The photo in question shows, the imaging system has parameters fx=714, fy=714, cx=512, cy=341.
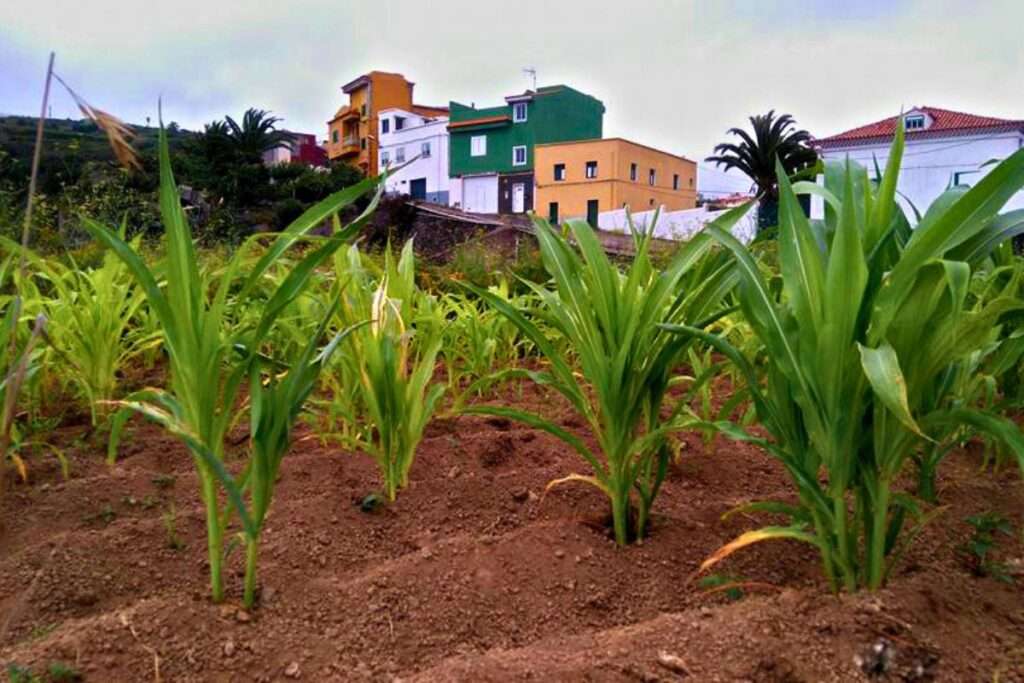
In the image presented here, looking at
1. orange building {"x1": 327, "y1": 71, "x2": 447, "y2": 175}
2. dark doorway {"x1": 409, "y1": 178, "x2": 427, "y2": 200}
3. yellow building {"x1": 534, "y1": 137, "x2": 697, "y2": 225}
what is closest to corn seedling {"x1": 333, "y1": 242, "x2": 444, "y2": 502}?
yellow building {"x1": 534, "y1": 137, "x2": 697, "y2": 225}

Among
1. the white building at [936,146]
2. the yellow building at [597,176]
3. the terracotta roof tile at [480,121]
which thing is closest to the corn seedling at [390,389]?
the white building at [936,146]

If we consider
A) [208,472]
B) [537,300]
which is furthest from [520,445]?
[537,300]

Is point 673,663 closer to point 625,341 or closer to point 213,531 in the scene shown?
point 625,341

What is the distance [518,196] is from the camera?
35969 millimetres

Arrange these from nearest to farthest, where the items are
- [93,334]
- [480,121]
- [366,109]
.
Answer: [93,334], [480,121], [366,109]

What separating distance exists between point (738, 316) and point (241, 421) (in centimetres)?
164

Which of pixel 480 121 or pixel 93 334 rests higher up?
pixel 480 121

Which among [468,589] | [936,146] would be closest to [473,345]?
[468,589]

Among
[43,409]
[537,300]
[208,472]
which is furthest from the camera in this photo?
[537,300]

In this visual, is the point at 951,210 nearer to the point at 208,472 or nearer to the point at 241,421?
the point at 208,472

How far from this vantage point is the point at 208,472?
3.87 ft

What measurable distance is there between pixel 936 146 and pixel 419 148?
25.2 meters

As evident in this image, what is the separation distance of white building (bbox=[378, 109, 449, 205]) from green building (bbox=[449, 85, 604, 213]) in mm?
778

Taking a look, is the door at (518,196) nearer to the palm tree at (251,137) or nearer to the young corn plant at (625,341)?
the palm tree at (251,137)
